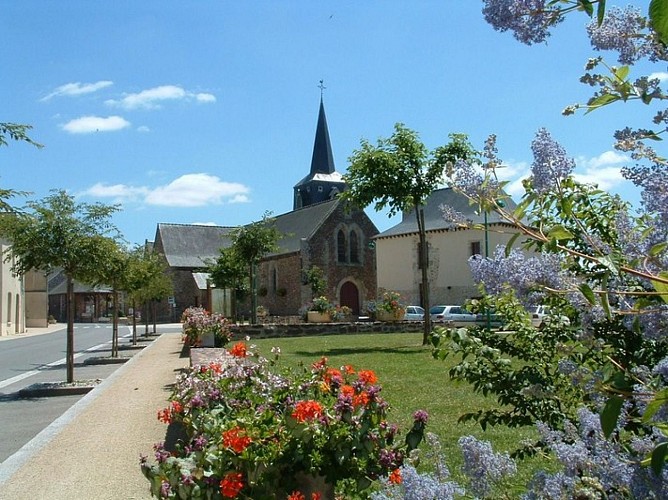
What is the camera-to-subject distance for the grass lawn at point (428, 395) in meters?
5.98

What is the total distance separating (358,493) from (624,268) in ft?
9.05

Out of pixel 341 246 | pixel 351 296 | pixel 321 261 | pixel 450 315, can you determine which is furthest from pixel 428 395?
pixel 351 296

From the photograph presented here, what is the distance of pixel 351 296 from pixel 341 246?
11.9 feet

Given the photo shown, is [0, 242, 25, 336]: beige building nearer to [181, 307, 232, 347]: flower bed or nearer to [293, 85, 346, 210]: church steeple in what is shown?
[181, 307, 232, 347]: flower bed

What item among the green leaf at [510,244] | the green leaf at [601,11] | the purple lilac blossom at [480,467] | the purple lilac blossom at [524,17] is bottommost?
the purple lilac blossom at [480,467]

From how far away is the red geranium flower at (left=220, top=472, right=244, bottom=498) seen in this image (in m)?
3.54

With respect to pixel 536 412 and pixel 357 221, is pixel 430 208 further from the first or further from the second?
pixel 536 412

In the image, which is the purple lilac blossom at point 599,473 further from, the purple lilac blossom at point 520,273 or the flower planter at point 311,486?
the flower planter at point 311,486

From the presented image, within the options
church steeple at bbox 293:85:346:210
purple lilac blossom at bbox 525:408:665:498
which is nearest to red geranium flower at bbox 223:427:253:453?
purple lilac blossom at bbox 525:408:665:498

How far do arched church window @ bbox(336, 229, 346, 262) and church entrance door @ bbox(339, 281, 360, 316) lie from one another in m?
1.80

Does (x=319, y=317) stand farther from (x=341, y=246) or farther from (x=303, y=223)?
(x=303, y=223)

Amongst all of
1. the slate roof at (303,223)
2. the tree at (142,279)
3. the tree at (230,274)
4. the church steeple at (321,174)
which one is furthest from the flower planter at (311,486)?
the church steeple at (321,174)

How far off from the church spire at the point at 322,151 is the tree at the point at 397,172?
47008mm

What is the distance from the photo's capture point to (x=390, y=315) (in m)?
30.8
